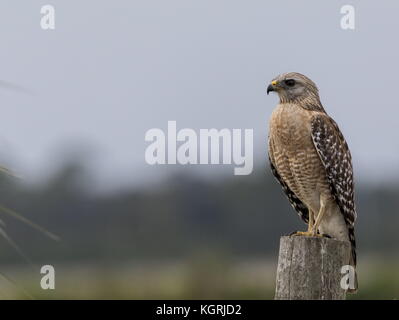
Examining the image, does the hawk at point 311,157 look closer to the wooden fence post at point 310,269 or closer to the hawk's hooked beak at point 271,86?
the hawk's hooked beak at point 271,86

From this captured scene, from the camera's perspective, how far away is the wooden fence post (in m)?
7.88

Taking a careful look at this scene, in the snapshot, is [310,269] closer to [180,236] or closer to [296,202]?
[296,202]

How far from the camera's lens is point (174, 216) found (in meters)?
54.7

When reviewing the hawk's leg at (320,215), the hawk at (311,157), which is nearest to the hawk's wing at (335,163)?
the hawk at (311,157)

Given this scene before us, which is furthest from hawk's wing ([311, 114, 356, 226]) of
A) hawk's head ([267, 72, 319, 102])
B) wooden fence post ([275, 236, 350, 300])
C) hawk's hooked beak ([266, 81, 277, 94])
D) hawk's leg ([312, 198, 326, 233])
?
wooden fence post ([275, 236, 350, 300])

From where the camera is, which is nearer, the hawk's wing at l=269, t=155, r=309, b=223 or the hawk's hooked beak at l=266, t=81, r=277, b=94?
the hawk's hooked beak at l=266, t=81, r=277, b=94

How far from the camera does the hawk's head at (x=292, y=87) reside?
11.1m

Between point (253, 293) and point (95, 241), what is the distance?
81.6ft

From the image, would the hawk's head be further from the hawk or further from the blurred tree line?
the blurred tree line

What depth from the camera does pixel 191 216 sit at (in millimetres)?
57094

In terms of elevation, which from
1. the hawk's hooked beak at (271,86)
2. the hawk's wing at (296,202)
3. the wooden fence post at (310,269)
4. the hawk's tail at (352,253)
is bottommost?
the wooden fence post at (310,269)
